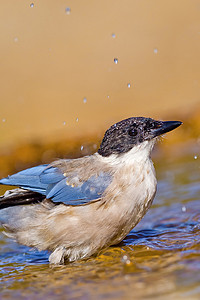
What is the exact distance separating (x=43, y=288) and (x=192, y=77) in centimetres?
1076

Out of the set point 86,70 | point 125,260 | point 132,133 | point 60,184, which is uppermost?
point 86,70

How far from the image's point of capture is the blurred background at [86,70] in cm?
1084

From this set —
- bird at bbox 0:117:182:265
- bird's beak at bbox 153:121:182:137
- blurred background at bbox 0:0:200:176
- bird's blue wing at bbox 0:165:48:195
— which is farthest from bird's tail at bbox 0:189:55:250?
blurred background at bbox 0:0:200:176

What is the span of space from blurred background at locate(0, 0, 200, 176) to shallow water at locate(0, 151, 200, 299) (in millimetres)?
3333

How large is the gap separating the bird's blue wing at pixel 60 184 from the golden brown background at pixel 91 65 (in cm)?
461

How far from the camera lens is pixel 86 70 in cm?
1598

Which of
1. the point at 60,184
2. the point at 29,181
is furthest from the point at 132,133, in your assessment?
the point at 29,181

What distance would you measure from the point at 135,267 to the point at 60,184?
4.43 ft

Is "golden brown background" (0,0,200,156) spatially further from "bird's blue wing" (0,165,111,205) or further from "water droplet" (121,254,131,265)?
"water droplet" (121,254,131,265)

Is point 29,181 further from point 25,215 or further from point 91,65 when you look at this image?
point 91,65

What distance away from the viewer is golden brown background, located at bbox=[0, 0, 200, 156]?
12812mm

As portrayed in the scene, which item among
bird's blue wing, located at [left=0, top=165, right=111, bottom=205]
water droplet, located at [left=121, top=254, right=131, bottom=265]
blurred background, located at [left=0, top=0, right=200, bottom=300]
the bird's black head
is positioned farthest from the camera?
the bird's black head

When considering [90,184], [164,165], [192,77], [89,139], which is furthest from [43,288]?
[192,77]

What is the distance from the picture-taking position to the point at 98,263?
522 centimetres
